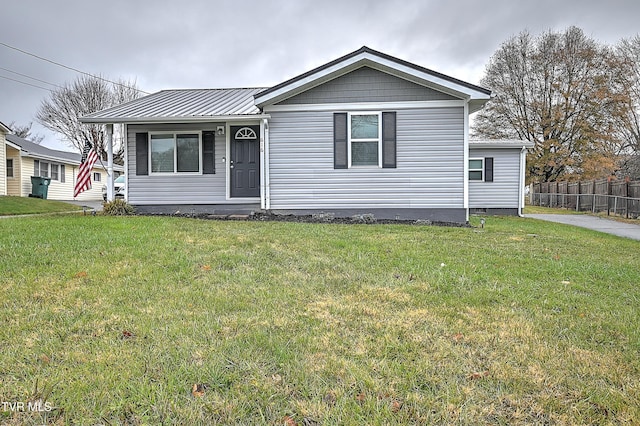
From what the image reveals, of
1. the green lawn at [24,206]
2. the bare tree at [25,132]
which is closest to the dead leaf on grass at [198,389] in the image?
the green lawn at [24,206]

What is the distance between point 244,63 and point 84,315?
22.7 m

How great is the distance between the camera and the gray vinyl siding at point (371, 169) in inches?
389

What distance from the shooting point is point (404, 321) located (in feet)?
9.87

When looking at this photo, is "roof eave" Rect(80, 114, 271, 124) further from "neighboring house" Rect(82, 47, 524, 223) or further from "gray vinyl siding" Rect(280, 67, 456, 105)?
"gray vinyl siding" Rect(280, 67, 456, 105)

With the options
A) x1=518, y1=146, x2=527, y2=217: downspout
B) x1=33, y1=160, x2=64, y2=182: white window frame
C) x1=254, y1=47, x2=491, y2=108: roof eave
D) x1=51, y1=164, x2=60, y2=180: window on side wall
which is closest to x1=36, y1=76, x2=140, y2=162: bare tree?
x1=33, y1=160, x2=64, y2=182: white window frame

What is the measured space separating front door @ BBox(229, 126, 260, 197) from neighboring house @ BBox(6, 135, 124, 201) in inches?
646

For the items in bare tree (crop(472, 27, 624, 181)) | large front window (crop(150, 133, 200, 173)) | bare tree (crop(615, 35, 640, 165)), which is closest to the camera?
large front window (crop(150, 133, 200, 173))

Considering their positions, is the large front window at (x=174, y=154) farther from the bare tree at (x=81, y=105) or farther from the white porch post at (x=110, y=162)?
the bare tree at (x=81, y=105)

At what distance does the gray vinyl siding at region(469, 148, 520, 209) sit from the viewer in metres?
15.4

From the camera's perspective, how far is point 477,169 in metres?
15.6

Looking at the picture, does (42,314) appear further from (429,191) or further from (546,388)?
(429,191)

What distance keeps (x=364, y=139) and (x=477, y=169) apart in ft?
25.1

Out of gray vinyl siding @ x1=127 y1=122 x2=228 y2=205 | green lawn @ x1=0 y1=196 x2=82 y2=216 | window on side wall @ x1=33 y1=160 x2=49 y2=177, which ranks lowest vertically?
green lawn @ x1=0 y1=196 x2=82 y2=216

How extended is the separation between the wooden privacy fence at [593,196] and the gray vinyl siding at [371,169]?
35.5ft
